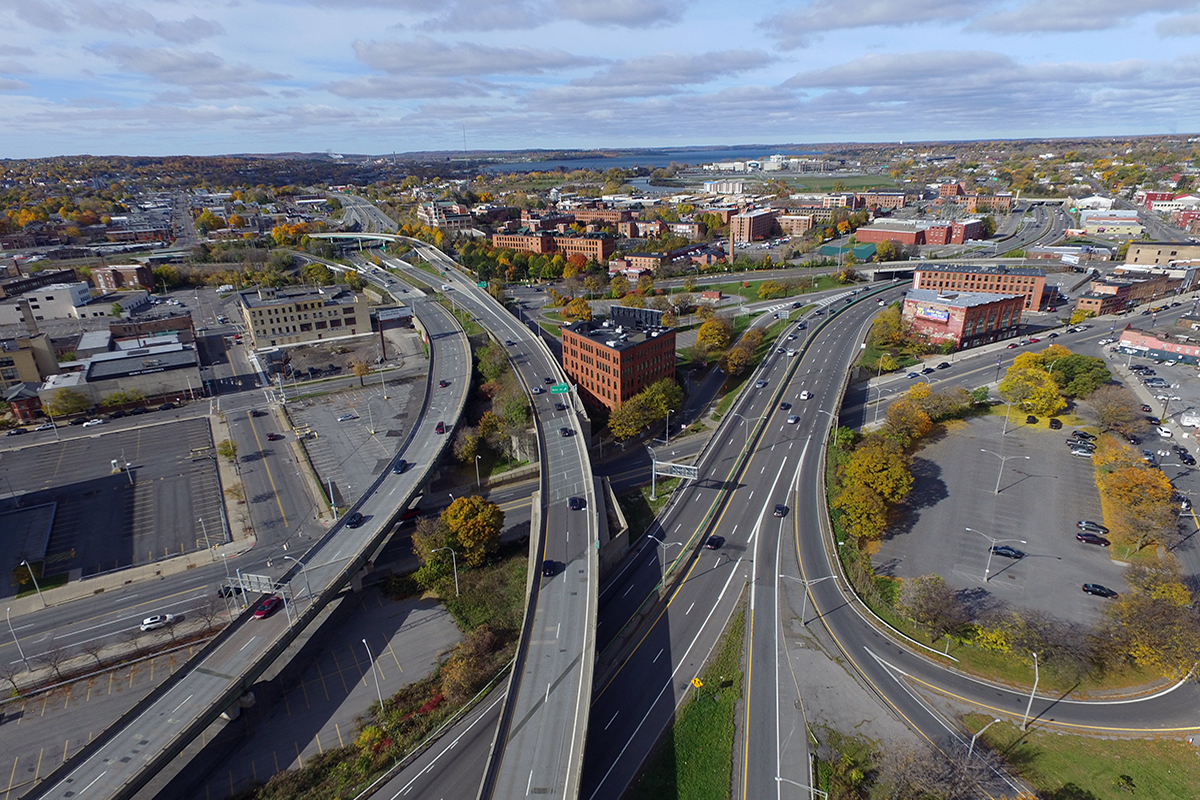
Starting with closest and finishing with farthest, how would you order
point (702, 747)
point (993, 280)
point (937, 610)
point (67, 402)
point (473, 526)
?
point (702, 747), point (937, 610), point (473, 526), point (67, 402), point (993, 280)

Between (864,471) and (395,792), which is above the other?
(864,471)

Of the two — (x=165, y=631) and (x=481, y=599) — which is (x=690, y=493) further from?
(x=165, y=631)

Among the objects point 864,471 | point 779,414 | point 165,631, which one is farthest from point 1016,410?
point 165,631

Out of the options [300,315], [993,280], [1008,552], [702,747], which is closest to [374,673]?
[702,747]

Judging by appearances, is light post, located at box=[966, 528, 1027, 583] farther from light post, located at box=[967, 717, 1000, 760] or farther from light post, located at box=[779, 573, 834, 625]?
light post, located at box=[967, 717, 1000, 760]

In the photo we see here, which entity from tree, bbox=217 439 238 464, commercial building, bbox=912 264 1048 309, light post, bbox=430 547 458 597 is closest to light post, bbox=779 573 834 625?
light post, bbox=430 547 458 597

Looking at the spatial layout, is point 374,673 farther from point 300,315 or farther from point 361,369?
point 300,315

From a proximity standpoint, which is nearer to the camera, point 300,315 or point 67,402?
point 67,402
